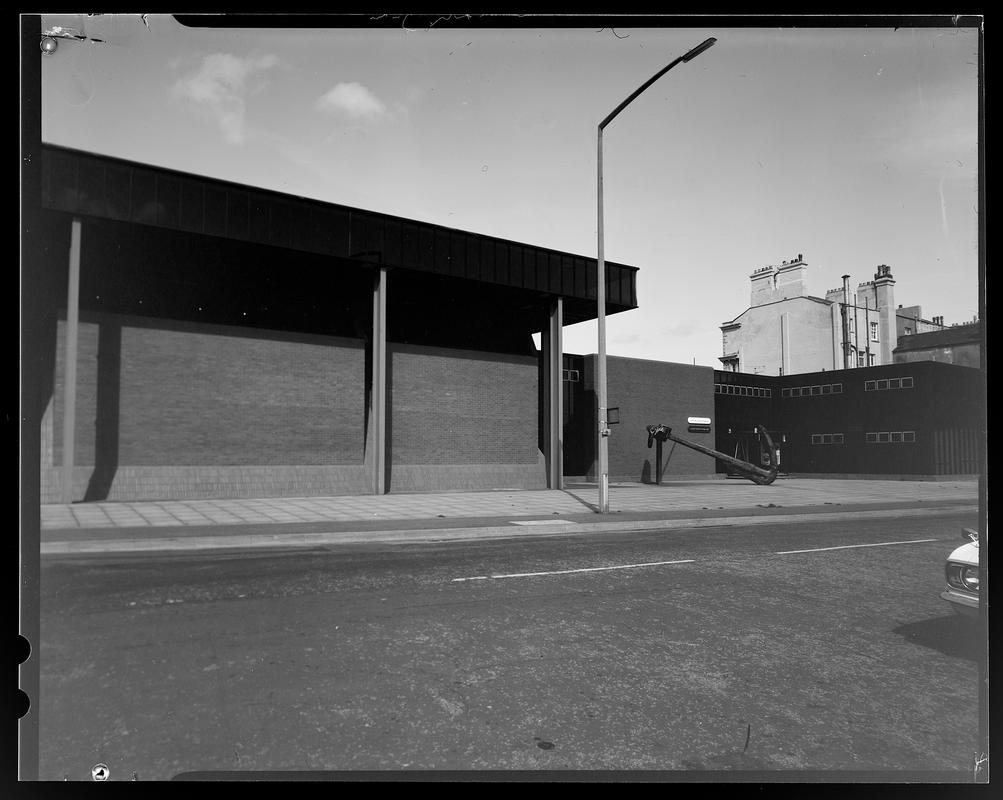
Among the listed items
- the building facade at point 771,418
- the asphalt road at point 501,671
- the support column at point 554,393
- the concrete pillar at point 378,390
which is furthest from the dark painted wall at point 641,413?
the asphalt road at point 501,671

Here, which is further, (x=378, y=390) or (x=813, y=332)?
(x=813, y=332)

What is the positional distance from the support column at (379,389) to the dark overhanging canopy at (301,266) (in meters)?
1.10

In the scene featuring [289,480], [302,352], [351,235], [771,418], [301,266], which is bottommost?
[289,480]

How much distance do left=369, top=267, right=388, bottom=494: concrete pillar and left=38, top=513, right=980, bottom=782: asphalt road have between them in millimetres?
13538

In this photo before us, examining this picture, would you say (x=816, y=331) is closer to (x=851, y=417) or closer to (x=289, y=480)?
(x=851, y=417)

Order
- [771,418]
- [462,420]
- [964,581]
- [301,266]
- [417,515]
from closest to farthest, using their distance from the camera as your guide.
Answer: [964,581], [417,515], [301,266], [462,420], [771,418]

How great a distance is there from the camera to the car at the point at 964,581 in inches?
185

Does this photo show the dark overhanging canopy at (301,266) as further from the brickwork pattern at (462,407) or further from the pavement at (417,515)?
the pavement at (417,515)

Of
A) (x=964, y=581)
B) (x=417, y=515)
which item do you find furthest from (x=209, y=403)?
(x=964, y=581)

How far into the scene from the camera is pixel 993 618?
2.94 meters

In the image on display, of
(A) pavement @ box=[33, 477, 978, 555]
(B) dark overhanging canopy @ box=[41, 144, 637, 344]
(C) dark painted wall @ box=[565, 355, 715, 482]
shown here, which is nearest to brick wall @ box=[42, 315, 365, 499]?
(B) dark overhanging canopy @ box=[41, 144, 637, 344]

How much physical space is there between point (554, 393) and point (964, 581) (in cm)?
2155

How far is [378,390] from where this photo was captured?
21969mm
